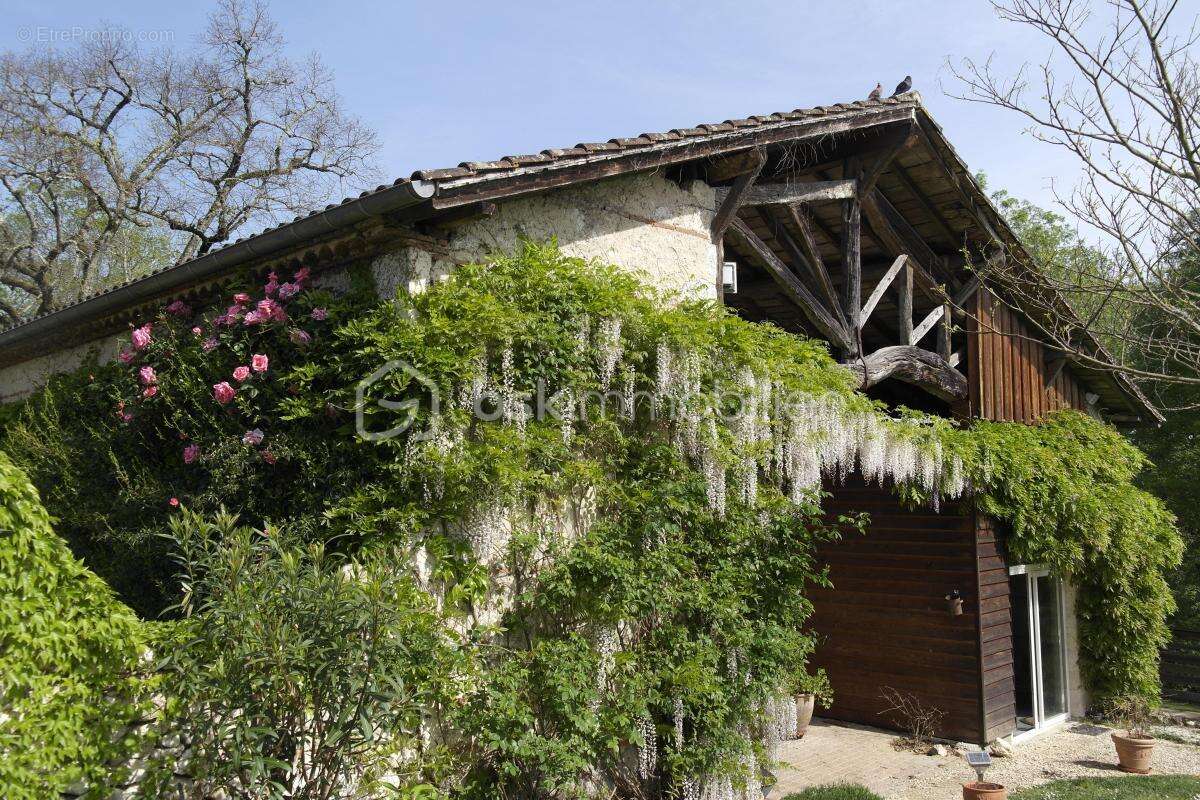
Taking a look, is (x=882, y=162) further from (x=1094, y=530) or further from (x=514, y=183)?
(x=1094, y=530)

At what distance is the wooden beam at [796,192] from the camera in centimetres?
652

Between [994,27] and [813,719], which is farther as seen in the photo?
[813,719]

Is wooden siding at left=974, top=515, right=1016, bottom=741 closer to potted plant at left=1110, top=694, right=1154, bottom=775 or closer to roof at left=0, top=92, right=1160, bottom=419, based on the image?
potted plant at left=1110, top=694, right=1154, bottom=775

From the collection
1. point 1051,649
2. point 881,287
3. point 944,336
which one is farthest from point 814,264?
point 1051,649

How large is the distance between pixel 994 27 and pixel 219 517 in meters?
5.03

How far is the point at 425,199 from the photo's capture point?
3959mm

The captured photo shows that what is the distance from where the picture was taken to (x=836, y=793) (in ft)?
20.4

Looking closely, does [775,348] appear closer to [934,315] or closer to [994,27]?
[994,27]

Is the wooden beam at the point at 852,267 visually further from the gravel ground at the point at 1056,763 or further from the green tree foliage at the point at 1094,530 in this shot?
the gravel ground at the point at 1056,763

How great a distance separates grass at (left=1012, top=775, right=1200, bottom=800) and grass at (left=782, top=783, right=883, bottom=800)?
1.27 m

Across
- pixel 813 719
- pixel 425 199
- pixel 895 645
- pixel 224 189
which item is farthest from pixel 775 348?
pixel 224 189

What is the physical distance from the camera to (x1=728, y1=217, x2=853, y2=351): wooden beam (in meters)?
6.61

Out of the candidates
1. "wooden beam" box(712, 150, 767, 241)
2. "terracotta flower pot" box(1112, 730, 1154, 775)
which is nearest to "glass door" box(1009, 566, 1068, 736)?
"terracotta flower pot" box(1112, 730, 1154, 775)

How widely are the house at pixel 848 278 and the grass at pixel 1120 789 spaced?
1.00m
